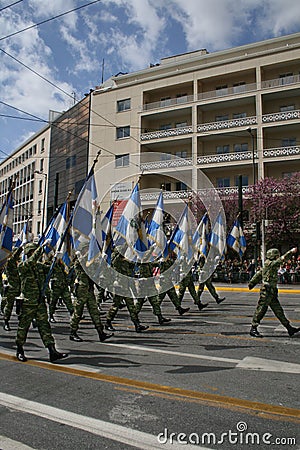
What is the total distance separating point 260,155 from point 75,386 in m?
29.4

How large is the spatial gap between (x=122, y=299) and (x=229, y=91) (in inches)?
1151

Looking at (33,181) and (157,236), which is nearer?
(157,236)

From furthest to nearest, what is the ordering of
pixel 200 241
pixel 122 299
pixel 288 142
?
pixel 288 142 → pixel 200 241 → pixel 122 299

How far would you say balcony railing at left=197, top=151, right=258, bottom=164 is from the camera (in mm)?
32450

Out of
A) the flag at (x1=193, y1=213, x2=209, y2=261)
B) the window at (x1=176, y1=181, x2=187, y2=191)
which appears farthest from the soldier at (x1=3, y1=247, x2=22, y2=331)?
the window at (x1=176, y1=181, x2=187, y2=191)

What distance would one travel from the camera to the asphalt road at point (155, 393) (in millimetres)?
3465

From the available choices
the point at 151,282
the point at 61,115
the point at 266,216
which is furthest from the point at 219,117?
the point at 151,282

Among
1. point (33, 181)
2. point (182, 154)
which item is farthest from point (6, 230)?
point (33, 181)

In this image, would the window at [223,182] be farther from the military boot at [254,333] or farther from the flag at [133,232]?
the military boot at [254,333]

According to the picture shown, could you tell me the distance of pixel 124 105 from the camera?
38969mm

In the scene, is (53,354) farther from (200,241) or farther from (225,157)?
(225,157)

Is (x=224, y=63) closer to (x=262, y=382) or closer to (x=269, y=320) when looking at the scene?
(x=269, y=320)

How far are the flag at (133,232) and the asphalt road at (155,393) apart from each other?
2358 mm

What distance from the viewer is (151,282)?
9758 mm
